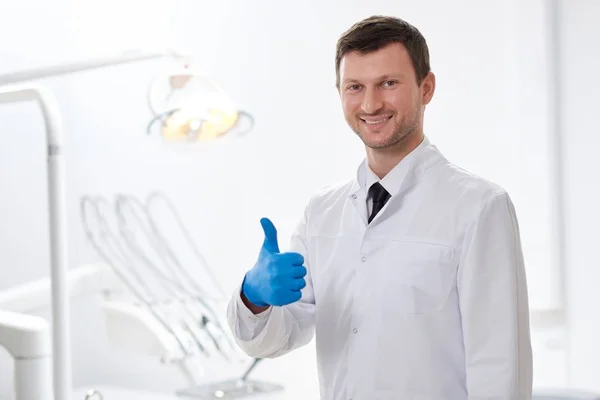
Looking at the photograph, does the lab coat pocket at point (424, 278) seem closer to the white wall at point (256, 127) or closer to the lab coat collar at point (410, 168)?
the lab coat collar at point (410, 168)

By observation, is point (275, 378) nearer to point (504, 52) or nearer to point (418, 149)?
point (504, 52)

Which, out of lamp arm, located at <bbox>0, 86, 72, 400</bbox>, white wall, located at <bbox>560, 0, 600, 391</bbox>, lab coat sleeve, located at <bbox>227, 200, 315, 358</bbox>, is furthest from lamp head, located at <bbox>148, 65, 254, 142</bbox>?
white wall, located at <bbox>560, 0, 600, 391</bbox>

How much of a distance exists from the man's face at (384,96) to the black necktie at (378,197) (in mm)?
88

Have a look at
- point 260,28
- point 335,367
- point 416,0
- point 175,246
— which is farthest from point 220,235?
point 335,367

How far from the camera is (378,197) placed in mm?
1571

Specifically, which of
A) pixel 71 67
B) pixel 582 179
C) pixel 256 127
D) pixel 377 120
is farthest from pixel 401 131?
pixel 256 127

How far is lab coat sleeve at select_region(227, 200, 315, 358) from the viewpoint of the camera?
1549 mm

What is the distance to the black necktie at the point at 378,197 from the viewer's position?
1.56m

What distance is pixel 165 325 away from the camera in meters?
A: 2.79

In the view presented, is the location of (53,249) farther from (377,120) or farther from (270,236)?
(377,120)

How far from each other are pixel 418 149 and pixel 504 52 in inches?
51.7

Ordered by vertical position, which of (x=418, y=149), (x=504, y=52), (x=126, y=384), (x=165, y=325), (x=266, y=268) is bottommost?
(x=126, y=384)

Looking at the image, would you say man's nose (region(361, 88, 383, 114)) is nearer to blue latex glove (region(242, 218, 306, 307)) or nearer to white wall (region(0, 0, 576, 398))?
blue latex glove (region(242, 218, 306, 307))

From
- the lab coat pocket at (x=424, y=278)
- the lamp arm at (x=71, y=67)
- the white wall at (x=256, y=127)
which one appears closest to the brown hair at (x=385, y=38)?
the lab coat pocket at (x=424, y=278)
